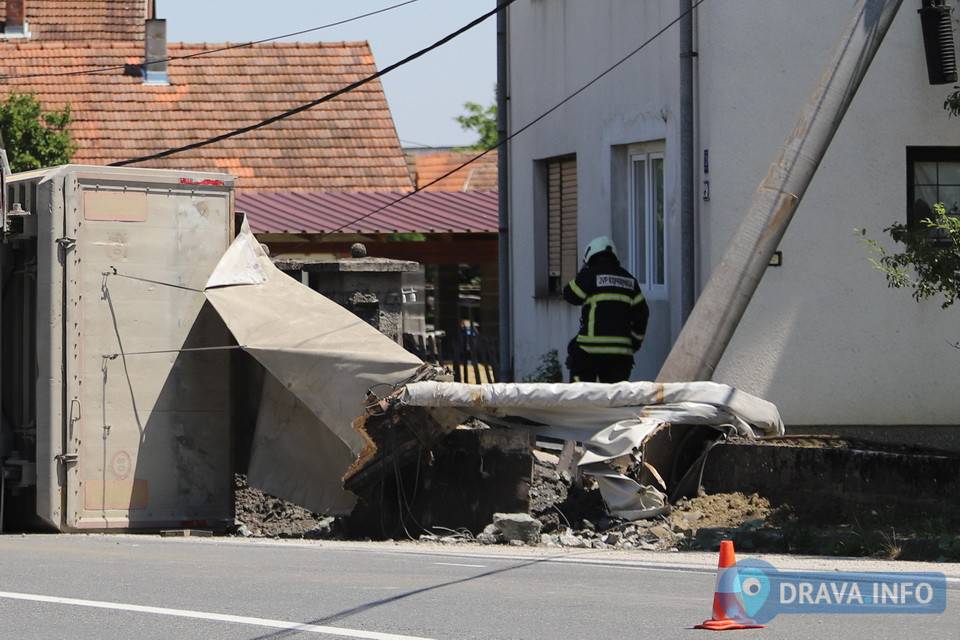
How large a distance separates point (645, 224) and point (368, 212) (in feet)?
33.4

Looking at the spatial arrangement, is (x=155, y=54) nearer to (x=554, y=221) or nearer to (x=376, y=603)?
→ (x=554, y=221)

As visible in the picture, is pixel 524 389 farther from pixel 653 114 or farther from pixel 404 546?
pixel 653 114

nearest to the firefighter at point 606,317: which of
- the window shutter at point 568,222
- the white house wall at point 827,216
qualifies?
the white house wall at point 827,216

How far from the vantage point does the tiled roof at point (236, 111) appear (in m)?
29.0

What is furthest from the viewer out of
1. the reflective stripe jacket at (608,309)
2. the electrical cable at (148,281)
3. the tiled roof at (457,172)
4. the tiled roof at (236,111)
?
the tiled roof at (457,172)

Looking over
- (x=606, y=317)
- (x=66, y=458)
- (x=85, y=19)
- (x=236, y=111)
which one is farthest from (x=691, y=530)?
(x=85, y=19)

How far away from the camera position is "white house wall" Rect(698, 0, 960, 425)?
43.4ft

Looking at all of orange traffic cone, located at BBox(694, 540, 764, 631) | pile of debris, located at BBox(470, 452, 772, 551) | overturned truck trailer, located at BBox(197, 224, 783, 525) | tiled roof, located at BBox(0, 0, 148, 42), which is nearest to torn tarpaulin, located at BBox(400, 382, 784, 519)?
overturned truck trailer, located at BBox(197, 224, 783, 525)

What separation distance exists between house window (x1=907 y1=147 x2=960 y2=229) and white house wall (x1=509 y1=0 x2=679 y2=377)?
209 centimetres

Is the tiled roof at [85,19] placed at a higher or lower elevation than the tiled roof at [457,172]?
higher

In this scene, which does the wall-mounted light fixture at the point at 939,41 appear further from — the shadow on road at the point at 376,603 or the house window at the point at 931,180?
the shadow on road at the point at 376,603

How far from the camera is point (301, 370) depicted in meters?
11.4

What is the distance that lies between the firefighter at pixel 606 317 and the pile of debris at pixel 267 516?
2.65 meters

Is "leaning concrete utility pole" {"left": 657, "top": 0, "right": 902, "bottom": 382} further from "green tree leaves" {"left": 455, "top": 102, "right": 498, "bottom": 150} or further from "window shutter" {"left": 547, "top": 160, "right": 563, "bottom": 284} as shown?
"green tree leaves" {"left": 455, "top": 102, "right": 498, "bottom": 150}
